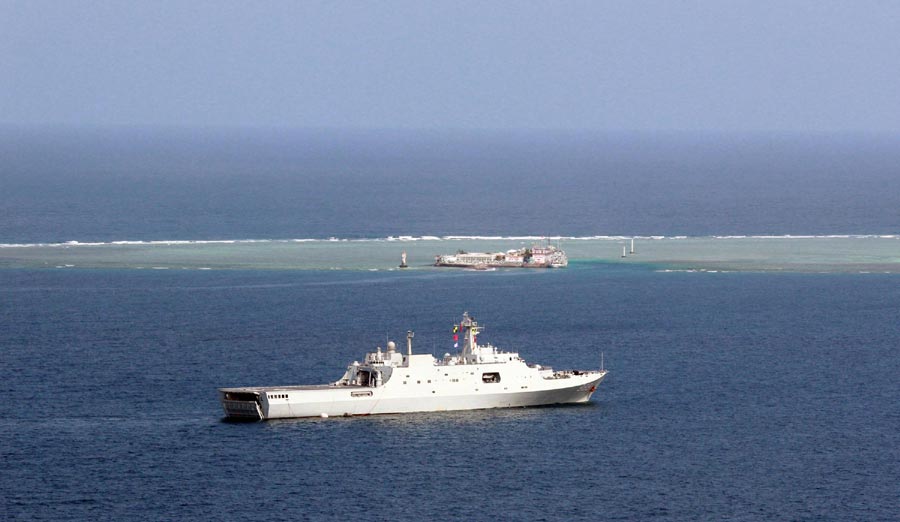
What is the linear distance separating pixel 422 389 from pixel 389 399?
2.53 m

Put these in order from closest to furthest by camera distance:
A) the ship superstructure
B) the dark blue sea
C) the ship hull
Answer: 1. the dark blue sea
2. the ship hull
3. the ship superstructure

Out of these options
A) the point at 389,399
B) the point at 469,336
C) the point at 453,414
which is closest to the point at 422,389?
the point at 389,399

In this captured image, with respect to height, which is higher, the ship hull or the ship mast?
the ship mast

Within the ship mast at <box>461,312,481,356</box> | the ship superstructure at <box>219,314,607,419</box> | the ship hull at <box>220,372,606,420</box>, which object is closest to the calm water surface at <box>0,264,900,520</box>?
the ship hull at <box>220,372,606,420</box>

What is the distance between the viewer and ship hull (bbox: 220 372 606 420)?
12062 cm

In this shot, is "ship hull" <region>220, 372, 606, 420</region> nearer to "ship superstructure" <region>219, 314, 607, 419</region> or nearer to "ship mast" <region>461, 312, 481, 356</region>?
"ship superstructure" <region>219, 314, 607, 419</region>

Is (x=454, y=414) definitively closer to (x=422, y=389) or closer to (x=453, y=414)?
(x=453, y=414)

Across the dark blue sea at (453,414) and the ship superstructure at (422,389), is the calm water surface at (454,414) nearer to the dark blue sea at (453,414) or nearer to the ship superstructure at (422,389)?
the dark blue sea at (453,414)


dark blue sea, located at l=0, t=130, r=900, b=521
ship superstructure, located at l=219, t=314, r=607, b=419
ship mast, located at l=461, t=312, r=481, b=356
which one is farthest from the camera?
ship mast, located at l=461, t=312, r=481, b=356

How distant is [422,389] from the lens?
124 metres

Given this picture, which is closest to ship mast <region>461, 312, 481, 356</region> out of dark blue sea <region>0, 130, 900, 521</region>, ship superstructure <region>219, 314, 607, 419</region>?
ship superstructure <region>219, 314, 607, 419</region>

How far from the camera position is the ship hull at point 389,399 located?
121 metres

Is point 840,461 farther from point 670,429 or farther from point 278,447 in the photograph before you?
point 278,447

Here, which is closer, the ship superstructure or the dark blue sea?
the dark blue sea
